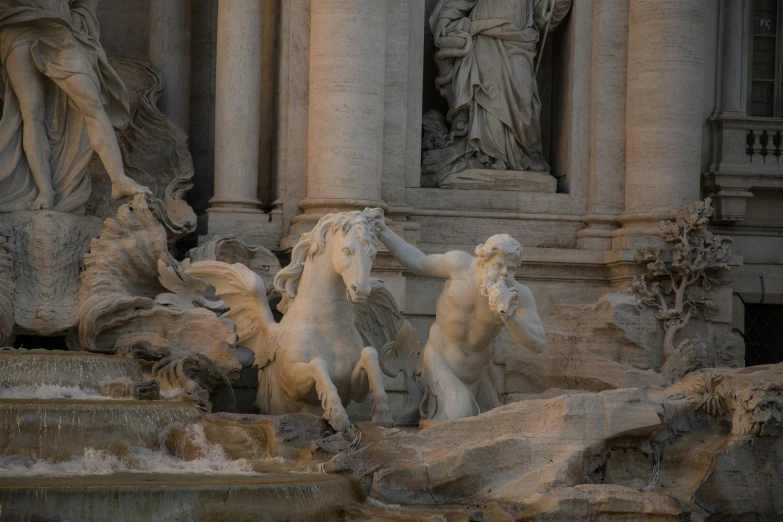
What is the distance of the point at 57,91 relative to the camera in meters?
13.7

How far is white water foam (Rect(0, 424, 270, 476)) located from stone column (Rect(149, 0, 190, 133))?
5.79 m

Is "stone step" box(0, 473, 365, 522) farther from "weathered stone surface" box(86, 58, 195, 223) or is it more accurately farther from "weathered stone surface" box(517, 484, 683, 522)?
"weathered stone surface" box(86, 58, 195, 223)

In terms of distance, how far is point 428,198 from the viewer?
15.1 m

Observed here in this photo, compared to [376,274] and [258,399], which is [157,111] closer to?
[376,274]

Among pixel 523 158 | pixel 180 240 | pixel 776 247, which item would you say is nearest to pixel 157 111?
pixel 180 240

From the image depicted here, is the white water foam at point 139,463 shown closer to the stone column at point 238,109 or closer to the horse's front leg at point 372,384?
the horse's front leg at point 372,384

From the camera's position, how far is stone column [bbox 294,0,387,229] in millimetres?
14078

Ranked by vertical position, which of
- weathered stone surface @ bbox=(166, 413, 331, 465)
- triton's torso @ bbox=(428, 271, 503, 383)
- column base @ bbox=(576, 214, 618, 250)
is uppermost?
column base @ bbox=(576, 214, 618, 250)

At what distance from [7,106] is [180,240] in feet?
6.76

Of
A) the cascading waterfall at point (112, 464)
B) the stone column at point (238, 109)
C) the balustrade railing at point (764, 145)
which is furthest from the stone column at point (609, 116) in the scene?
the cascading waterfall at point (112, 464)

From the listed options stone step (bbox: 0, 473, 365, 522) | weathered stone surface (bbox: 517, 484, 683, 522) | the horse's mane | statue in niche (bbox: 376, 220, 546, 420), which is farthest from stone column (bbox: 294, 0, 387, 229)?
weathered stone surface (bbox: 517, 484, 683, 522)

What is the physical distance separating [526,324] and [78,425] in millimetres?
3266

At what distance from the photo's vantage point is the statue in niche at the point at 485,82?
598 inches

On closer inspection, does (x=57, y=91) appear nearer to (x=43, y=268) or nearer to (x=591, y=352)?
(x=43, y=268)
